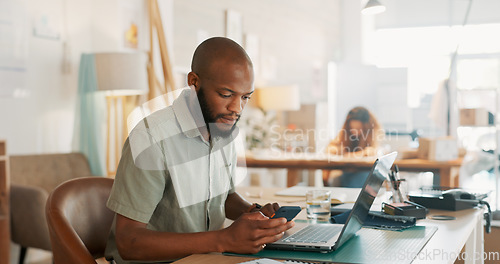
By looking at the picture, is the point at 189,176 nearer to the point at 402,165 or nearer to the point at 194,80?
the point at 194,80

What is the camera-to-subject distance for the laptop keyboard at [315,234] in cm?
134

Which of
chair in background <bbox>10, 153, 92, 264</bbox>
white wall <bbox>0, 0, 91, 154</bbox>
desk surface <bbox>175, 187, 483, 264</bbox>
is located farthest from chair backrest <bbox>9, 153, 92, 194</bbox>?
desk surface <bbox>175, 187, 483, 264</bbox>

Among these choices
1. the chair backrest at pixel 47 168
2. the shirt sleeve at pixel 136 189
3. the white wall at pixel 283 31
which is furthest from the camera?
the white wall at pixel 283 31

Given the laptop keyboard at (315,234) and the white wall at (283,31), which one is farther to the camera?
the white wall at (283,31)

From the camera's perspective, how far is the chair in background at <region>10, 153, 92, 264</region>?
317 cm

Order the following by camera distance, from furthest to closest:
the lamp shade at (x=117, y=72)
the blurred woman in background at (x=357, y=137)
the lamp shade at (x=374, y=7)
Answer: the lamp shade at (x=374, y=7)
the blurred woman in background at (x=357, y=137)
the lamp shade at (x=117, y=72)

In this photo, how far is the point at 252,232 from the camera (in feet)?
3.98

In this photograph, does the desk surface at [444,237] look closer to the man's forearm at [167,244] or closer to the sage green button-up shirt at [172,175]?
the man's forearm at [167,244]

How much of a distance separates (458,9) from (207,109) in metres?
7.84

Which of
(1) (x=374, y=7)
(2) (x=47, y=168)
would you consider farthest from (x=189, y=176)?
(1) (x=374, y=7)

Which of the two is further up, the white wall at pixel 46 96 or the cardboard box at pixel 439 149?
the white wall at pixel 46 96

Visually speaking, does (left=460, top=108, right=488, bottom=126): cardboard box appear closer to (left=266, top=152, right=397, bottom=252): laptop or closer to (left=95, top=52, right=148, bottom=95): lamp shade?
(left=95, top=52, right=148, bottom=95): lamp shade

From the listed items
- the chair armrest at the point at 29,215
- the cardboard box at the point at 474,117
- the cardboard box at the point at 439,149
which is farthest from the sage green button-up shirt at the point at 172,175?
the cardboard box at the point at 474,117

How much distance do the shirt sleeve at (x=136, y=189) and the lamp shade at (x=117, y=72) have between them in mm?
2532
